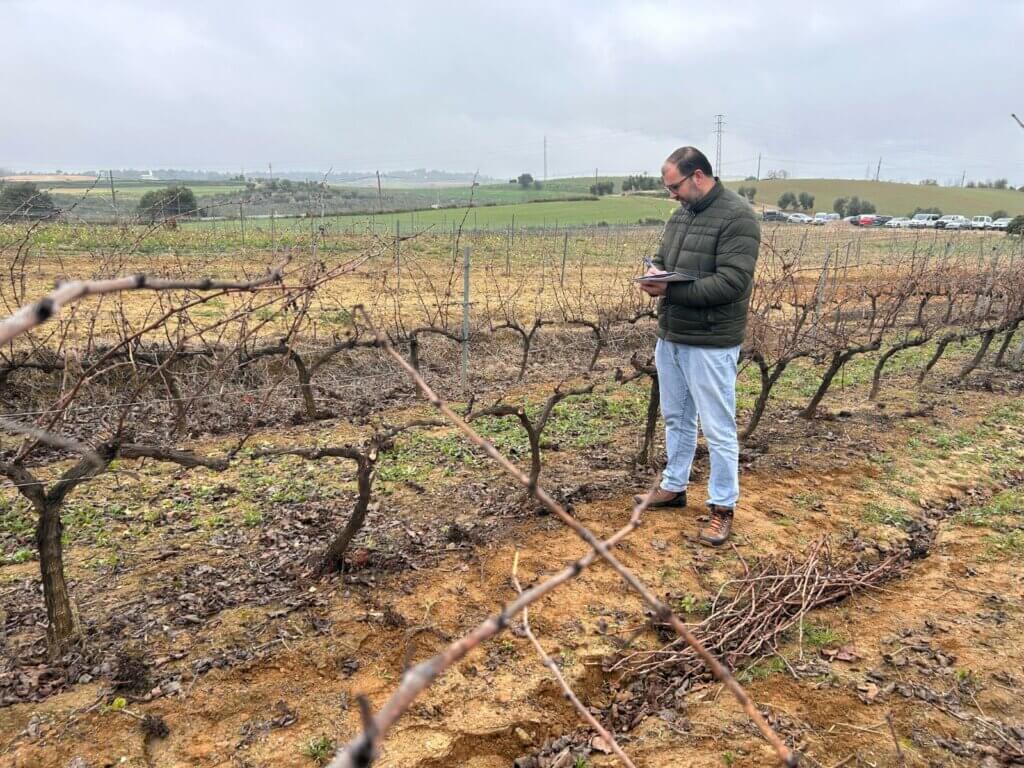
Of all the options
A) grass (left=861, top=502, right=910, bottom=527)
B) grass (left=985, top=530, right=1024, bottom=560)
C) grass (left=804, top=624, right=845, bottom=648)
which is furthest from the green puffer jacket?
grass (left=985, top=530, right=1024, bottom=560)

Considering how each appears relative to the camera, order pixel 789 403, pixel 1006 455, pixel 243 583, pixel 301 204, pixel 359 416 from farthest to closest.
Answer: pixel 301 204
pixel 789 403
pixel 359 416
pixel 1006 455
pixel 243 583

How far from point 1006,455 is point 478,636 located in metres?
6.63

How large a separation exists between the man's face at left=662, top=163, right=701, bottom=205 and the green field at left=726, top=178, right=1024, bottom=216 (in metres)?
48.8

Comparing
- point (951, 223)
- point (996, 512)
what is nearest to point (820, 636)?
point (996, 512)

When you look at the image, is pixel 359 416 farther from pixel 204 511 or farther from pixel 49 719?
pixel 49 719

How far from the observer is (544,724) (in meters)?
2.77

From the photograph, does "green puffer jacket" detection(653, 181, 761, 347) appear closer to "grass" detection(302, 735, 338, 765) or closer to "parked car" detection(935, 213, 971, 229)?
"grass" detection(302, 735, 338, 765)

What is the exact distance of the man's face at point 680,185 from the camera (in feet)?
11.7

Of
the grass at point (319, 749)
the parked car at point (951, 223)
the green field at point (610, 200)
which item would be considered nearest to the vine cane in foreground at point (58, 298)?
the grass at point (319, 749)

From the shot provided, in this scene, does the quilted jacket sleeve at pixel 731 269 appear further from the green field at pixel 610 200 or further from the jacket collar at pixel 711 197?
the green field at pixel 610 200

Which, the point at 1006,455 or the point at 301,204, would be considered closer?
the point at 1006,455

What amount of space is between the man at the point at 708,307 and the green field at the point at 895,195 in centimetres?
4881

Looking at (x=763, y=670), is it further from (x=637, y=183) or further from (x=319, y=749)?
(x=637, y=183)

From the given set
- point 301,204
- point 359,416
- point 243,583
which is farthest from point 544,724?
point 301,204
